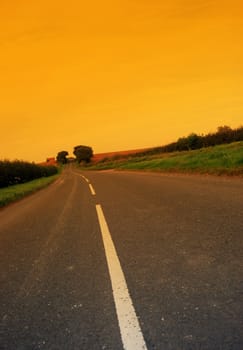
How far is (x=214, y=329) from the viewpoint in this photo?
2.24 metres

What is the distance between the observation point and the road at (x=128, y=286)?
2281mm

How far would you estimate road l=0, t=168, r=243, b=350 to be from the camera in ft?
7.48

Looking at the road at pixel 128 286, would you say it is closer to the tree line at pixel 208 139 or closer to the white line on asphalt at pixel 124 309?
the white line on asphalt at pixel 124 309

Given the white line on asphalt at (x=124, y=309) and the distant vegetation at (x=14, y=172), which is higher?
the distant vegetation at (x=14, y=172)

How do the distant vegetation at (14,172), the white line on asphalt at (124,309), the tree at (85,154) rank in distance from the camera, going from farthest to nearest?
the tree at (85,154), the distant vegetation at (14,172), the white line on asphalt at (124,309)

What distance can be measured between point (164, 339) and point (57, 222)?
17.9 ft

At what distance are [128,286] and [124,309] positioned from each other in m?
0.49

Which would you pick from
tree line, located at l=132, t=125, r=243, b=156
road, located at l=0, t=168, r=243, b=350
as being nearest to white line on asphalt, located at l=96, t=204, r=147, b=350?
road, located at l=0, t=168, r=243, b=350

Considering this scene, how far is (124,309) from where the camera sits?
106 inches

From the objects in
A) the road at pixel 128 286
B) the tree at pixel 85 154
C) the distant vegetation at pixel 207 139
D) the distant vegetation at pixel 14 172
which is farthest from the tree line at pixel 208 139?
the tree at pixel 85 154

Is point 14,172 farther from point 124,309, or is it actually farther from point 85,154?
point 85,154

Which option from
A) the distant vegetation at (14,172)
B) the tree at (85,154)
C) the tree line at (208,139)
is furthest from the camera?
the tree at (85,154)

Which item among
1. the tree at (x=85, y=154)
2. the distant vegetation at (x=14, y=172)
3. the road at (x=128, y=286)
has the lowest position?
the road at (x=128, y=286)

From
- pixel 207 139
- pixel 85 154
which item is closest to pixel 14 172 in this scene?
pixel 207 139
